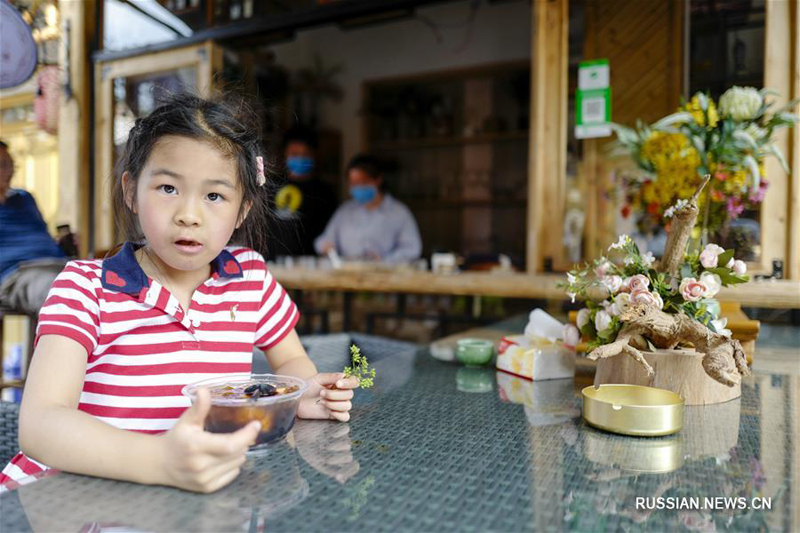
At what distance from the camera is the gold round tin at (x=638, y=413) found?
81cm

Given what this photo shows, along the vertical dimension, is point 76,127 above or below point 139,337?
above

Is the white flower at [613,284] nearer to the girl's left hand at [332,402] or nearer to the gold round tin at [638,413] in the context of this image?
the gold round tin at [638,413]

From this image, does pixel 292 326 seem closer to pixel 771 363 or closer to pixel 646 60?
pixel 771 363

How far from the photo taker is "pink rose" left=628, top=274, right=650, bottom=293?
3.23 ft

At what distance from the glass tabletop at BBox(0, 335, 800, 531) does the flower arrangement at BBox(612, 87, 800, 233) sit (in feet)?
2.88

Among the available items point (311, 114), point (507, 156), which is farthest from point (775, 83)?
point (311, 114)

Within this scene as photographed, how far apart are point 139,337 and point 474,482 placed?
0.62 meters

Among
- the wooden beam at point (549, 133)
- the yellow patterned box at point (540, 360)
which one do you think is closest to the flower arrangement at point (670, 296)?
the yellow patterned box at point (540, 360)

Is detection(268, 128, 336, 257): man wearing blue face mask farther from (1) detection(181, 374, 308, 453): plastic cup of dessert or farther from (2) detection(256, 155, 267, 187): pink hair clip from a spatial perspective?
(1) detection(181, 374, 308, 453): plastic cup of dessert

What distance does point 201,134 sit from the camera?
37.8 inches

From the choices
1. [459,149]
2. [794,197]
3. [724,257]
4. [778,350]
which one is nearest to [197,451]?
[724,257]

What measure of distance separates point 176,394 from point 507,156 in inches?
204

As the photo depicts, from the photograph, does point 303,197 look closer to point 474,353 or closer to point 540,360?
point 474,353

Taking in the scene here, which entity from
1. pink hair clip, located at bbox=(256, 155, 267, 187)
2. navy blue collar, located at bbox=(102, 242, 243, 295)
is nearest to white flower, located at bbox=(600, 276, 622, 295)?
pink hair clip, located at bbox=(256, 155, 267, 187)
